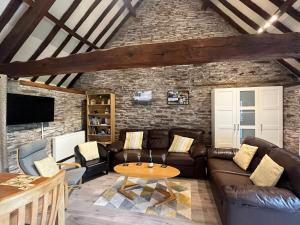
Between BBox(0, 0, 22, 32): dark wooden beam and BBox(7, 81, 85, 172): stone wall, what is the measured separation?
1.17 metres

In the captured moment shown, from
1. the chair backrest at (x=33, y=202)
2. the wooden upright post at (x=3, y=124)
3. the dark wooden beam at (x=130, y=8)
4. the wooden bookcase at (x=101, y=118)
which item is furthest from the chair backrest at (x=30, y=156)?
the dark wooden beam at (x=130, y=8)

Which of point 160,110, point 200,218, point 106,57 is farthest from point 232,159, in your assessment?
point 106,57

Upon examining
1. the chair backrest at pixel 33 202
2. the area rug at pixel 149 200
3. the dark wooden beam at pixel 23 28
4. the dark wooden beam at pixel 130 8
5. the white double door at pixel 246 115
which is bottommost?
the area rug at pixel 149 200

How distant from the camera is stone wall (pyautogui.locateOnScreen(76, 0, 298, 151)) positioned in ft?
17.1

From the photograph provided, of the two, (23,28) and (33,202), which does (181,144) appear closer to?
(23,28)

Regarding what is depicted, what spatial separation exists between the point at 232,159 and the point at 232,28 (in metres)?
3.47

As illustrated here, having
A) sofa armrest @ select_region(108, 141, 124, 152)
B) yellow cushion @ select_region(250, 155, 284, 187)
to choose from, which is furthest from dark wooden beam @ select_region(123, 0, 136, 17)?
yellow cushion @ select_region(250, 155, 284, 187)

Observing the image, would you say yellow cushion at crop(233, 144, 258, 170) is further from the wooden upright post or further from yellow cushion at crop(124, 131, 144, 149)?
the wooden upright post

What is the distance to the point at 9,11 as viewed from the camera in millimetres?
3127

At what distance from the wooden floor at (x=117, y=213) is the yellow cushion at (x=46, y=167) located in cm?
58

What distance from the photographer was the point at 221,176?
2.96 m

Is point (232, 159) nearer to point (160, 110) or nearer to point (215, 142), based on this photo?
point (215, 142)

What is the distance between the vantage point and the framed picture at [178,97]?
5.50 m

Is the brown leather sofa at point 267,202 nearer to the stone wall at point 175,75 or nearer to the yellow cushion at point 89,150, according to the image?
the yellow cushion at point 89,150
